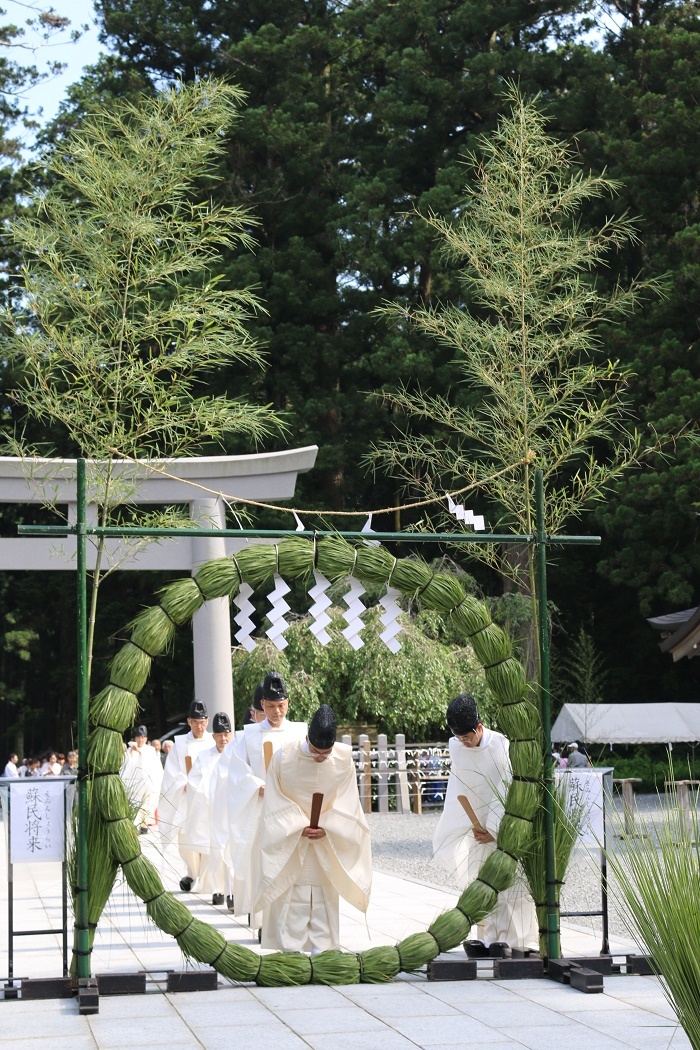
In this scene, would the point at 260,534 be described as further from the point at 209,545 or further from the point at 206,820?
the point at 209,545

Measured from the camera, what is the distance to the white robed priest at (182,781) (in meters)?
11.1

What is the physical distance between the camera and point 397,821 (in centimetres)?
1853

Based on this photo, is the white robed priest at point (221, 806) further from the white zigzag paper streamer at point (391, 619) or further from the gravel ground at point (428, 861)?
the white zigzag paper streamer at point (391, 619)

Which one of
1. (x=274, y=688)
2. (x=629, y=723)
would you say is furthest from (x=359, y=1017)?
(x=629, y=723)

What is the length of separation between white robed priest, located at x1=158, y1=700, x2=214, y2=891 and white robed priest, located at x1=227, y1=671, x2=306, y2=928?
198cm

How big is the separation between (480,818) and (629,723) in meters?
11.3

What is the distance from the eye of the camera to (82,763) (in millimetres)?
6621

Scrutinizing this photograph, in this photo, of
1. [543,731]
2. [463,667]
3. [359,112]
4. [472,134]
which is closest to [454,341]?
[543,731]

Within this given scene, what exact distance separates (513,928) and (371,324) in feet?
64.6

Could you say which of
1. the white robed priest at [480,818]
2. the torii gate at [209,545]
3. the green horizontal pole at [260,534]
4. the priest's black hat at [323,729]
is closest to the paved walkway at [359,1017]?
the white robed priest at [480,818]

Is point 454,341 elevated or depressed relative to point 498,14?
depressed

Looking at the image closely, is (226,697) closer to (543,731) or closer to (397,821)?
(397,821)

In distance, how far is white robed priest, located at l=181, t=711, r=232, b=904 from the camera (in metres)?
10.3

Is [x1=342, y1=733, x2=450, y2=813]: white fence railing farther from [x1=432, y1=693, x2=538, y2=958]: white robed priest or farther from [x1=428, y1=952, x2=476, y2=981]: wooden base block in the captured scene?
[x1=428, y1=952, x2=476, y2=981]: wooden base block
